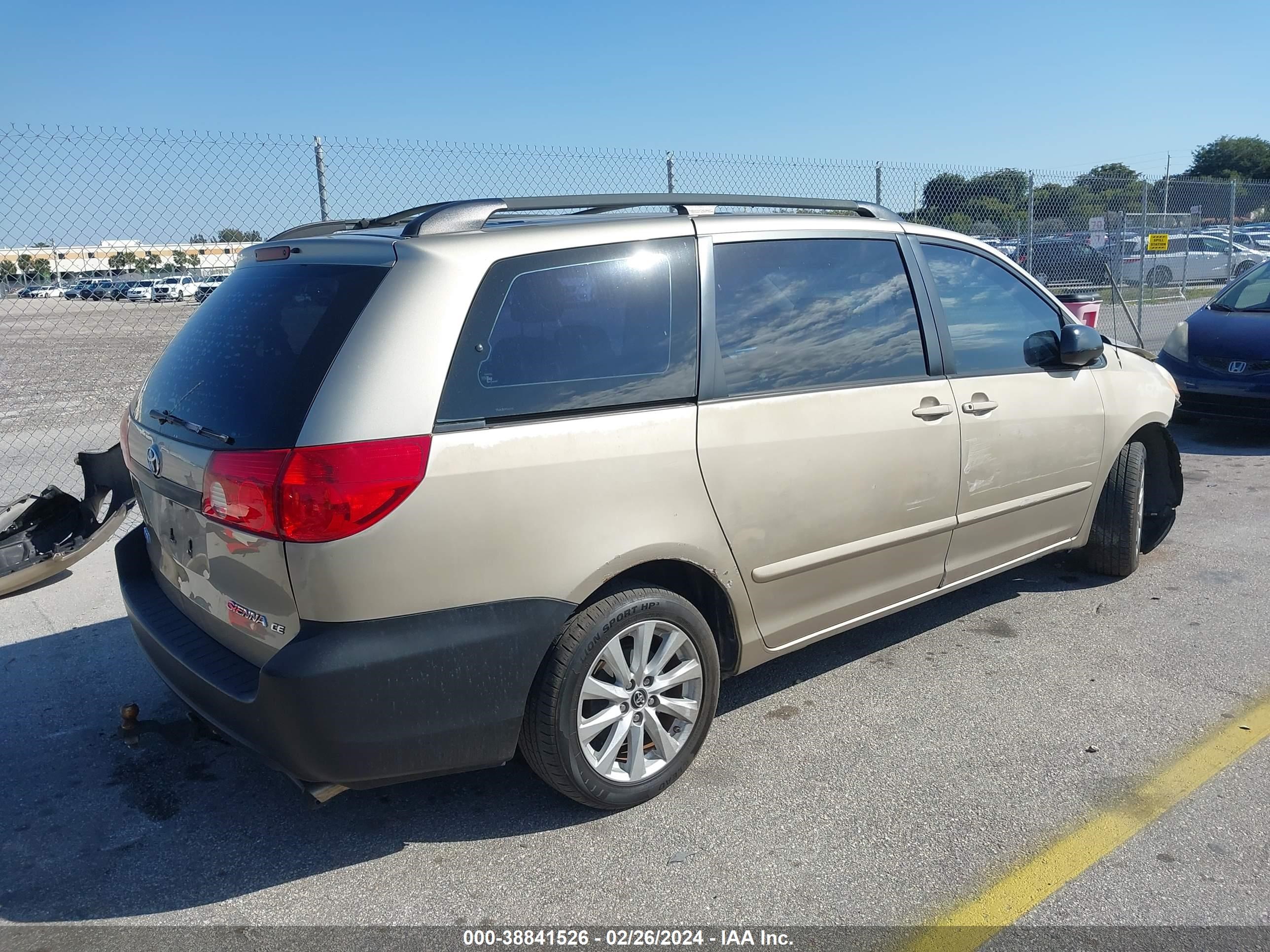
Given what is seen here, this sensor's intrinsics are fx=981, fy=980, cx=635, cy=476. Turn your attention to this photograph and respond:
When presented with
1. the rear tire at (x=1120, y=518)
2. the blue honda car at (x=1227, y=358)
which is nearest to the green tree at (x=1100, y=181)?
the blue honda car at (x=1227, y=358)

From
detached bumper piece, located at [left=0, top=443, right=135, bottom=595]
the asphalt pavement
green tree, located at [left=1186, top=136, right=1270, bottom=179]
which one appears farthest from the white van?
green tree, located at [left=1186, top=136, right=1270, bottom=179]

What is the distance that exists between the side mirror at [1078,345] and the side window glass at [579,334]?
6.76 feet

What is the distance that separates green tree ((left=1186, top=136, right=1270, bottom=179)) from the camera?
240 ft

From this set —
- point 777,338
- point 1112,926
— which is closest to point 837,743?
point 1112,926

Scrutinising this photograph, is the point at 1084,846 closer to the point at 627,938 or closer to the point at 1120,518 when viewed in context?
the point at 627,938

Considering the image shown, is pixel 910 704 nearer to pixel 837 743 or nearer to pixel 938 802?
pixel 837 743

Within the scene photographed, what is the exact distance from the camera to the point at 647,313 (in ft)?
9.90

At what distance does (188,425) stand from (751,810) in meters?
2.03

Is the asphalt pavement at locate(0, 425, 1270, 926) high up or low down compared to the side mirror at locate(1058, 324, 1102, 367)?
down

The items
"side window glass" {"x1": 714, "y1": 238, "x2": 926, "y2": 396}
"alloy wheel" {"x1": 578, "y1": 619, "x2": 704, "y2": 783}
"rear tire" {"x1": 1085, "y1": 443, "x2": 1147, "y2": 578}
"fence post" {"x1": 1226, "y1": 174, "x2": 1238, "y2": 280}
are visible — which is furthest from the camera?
"fence post" {"x1": 1226, "y1": 174, "x2": 1238, "y2": 280}

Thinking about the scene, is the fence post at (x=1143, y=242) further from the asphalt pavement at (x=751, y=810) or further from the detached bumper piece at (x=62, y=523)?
the detached bumper piece at (x=62, y=523)

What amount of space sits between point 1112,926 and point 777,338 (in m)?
1.96

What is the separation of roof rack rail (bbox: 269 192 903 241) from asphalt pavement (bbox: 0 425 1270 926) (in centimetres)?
178

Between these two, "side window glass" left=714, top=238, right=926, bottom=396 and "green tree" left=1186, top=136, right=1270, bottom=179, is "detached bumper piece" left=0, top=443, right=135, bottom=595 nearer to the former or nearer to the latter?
"side window glass" left=714, top=238, right=926, bottom=396
